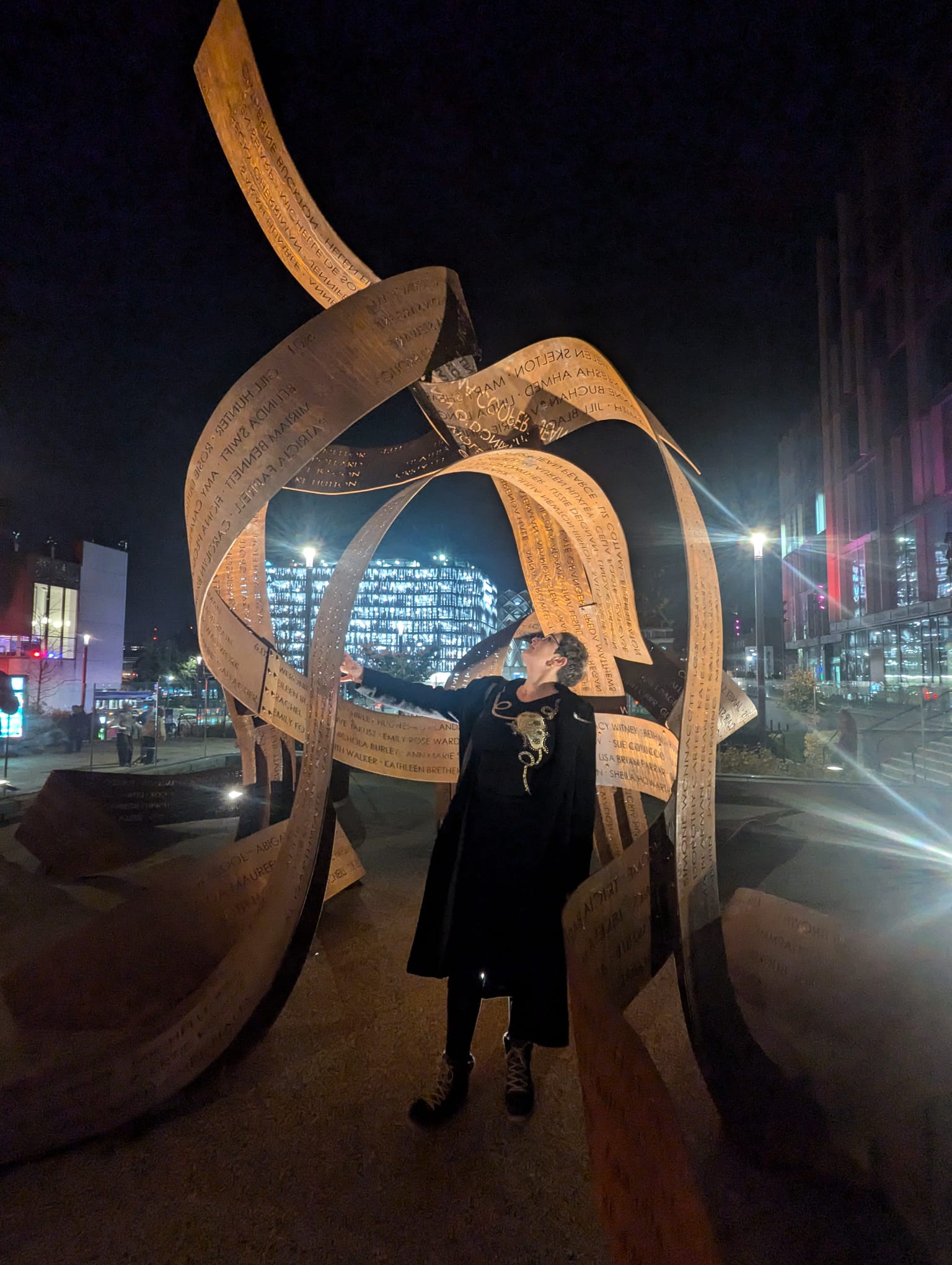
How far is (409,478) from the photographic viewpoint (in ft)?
17.4

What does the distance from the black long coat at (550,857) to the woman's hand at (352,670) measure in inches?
29.3

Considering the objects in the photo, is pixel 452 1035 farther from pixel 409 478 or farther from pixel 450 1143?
pixel 409 478

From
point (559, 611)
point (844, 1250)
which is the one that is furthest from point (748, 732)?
point (844, 1250)

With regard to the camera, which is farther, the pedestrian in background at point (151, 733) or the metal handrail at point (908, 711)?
the metal handrail at point (908, 711)

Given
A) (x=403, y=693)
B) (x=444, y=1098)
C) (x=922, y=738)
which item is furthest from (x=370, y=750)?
(x=922, y=738)

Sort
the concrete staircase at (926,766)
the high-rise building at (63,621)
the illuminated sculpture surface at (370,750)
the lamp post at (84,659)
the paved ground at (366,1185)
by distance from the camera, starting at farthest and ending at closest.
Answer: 1. the lamp post at (84,659)
2. the high-rise building at (63,621)
3. the concrete staircase at (926,766)
4. the illuminated sculpture surface at (370,750)
5. the paved ground at (366,1185)

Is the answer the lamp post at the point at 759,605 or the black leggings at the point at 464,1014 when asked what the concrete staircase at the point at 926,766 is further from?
the black leggings at the point at 464,1014

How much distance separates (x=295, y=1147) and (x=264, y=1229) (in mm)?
460

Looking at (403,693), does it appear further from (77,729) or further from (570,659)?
(77,729)

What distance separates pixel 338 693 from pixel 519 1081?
83.9 inches

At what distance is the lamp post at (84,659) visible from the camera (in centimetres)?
4250

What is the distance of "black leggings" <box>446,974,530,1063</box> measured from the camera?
10.7 feet

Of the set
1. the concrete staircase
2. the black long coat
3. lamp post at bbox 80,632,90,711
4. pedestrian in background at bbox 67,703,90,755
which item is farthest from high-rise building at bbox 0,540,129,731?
the black long coat

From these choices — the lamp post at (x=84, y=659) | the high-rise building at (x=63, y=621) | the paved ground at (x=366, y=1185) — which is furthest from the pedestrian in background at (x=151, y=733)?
the paved ground at (x=366, y=1185)
